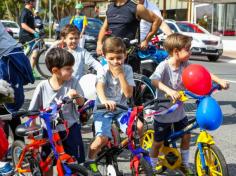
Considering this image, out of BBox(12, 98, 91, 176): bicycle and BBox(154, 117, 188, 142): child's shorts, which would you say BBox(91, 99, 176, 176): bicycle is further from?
BBox(154, 117, 188, 142): child's shorts

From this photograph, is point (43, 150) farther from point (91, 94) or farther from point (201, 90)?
point (201, 90)

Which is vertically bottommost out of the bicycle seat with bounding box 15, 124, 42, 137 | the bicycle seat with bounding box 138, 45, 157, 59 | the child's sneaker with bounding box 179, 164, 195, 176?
the child's sneaker with bounding box 179, 164, 195, 176

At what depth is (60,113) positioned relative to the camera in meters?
4.28

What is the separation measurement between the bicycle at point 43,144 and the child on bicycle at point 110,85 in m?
0.41

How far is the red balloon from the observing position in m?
4.40

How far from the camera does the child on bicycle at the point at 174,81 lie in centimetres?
505

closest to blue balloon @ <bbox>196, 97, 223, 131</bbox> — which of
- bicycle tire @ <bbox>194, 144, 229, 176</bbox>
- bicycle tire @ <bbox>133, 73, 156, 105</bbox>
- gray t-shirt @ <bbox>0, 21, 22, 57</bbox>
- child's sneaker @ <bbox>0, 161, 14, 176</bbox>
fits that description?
bicycle tire @ <bbox>194, 144, 229, 176</bbox>

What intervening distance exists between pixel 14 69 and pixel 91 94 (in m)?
0.81

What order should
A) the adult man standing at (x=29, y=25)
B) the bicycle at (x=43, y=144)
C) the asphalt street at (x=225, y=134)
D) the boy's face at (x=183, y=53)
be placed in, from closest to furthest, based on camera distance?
the bicycle at (x=43, y=144)
the boy's face at (x=183, y=53)
the asphalt street at (x=225, y=134)
the adult man standing at (x=29, y=25)

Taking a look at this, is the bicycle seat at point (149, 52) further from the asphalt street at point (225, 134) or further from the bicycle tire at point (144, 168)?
the bicycle tire at point (144, 168)

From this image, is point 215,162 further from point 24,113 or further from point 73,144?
point 24,113

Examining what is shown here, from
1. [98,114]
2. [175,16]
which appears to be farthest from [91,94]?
[175,16]

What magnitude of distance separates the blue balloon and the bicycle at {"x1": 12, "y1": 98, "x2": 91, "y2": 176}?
1055mm

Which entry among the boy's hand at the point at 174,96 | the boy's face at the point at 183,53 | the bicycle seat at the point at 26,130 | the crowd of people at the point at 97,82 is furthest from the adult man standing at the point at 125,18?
the bicycle seat at the point at 26,130
